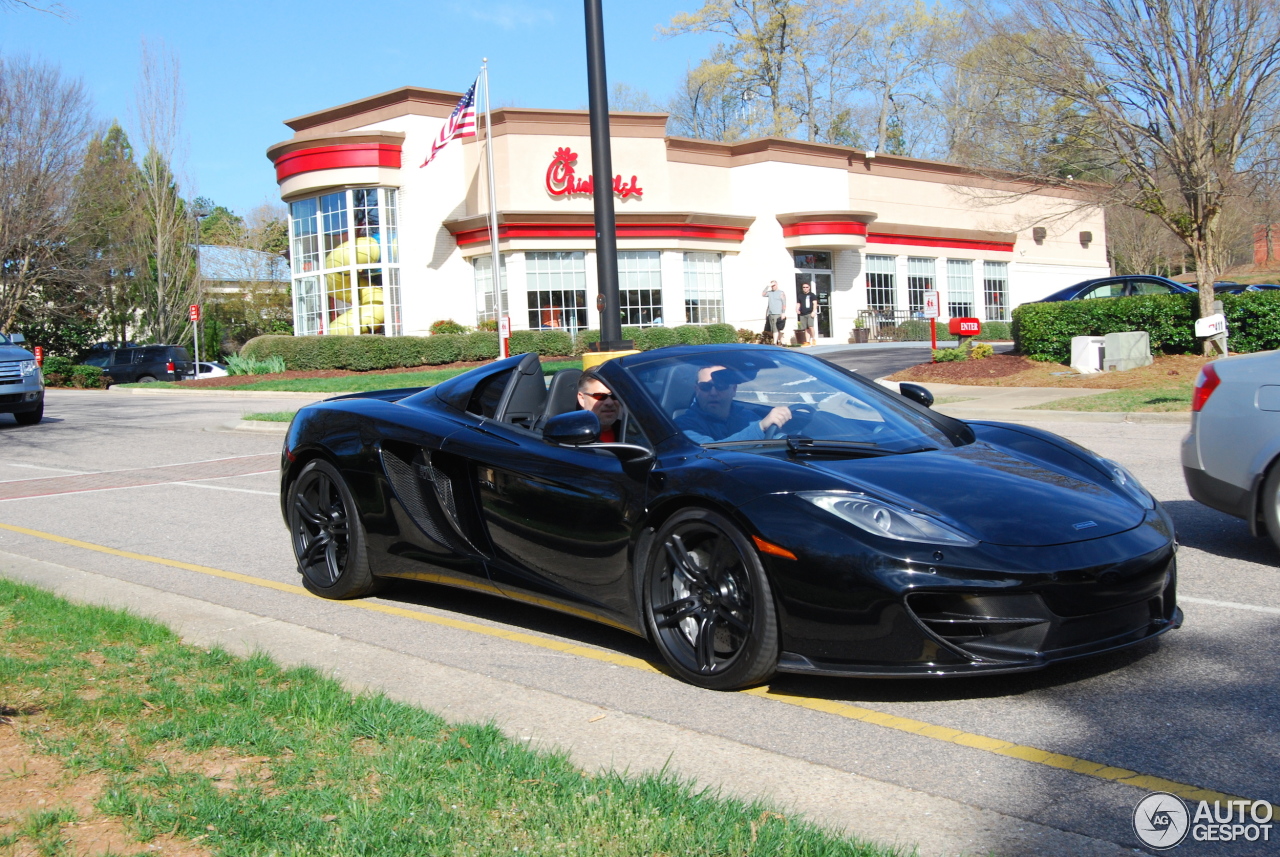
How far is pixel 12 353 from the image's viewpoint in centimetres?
1852

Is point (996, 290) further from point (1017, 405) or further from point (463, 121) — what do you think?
point (1017, 405)

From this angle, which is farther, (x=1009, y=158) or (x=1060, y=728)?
(x=1009, y=158)

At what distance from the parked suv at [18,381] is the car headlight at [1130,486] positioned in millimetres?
17895

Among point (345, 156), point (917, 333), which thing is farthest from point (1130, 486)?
point (917, 333)

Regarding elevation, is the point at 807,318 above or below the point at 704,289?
below

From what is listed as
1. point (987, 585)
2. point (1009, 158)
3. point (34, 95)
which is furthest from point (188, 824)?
point (34, 95)

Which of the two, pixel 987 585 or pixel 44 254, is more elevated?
pixel 44 254

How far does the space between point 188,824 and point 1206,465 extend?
5314mm

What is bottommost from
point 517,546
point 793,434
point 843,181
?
point 517,546

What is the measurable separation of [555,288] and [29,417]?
16.2m

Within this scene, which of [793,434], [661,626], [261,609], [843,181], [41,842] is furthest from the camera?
[843,181]

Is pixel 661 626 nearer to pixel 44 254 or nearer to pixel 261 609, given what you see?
pixel 261 609

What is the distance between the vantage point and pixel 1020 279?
43.8m

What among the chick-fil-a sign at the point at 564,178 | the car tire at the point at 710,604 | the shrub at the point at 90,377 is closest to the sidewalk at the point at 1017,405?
the car tire at the point at 710,604
